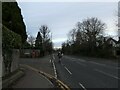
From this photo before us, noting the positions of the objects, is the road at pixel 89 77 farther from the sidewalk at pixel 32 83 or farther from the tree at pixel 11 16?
the tree at pixel 11 16

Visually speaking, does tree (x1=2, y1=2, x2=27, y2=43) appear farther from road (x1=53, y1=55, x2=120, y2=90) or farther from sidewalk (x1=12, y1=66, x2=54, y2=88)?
sidewalk (x1=12, y1=66, x2=54, y2=88)

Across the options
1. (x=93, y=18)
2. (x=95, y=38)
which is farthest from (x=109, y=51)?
(x=93, y=18)

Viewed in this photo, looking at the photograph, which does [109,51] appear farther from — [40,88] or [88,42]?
[40,88]

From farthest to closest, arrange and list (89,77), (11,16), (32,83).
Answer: (11,16) < (89,77) < (32,83)

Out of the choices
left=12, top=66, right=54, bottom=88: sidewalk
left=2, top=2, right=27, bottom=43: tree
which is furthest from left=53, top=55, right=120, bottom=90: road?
left=2, top=2, right=27, bottom=43: tree

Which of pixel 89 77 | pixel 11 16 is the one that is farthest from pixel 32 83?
pixel 11 16

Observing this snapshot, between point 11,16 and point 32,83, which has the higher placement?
point 11,16

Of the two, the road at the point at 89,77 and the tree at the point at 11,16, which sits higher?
the tree at the point at 11,16

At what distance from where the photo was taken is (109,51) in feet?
276

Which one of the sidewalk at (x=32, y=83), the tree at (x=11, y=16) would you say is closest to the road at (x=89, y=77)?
the sidewalk at (x=32, y=83)

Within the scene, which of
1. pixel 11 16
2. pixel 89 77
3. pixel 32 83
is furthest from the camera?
pixel 11 16

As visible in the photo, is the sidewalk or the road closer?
the sidewalk

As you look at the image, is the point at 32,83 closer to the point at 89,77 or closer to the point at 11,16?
the point at 89,77

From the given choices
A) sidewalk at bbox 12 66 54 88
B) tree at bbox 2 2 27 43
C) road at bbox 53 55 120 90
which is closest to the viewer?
sidewalk at bbox 12 66 54 88
